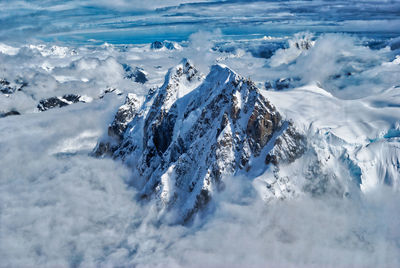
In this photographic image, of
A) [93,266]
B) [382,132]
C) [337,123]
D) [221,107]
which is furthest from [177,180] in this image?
[382,132]

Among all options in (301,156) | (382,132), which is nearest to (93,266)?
(301,156)

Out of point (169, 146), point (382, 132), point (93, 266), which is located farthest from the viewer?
point (169, 146)

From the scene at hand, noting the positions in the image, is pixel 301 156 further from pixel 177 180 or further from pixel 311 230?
pixel 177 180

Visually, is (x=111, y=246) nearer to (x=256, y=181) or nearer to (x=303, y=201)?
(x=256, y=181)

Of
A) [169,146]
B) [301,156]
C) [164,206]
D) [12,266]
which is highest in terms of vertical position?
[301,156]

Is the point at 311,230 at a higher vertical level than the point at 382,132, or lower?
lower

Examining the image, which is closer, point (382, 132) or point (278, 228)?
point (278, 228)

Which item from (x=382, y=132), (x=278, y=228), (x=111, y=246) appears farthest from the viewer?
(x=111, y=246)

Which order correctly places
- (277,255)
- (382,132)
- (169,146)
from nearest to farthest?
(277,255) → (382,132) → (169,146)

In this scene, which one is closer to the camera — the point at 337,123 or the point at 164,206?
the point at 337,123
